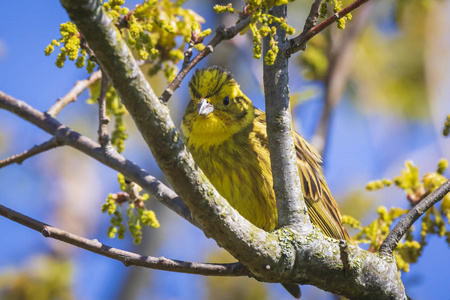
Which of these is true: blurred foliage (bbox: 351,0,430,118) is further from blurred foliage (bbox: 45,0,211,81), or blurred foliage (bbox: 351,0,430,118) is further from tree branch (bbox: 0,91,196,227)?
blurred foliage (bbox: 45,0,211,81)

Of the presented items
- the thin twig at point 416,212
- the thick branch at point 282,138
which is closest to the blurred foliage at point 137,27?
the thick branch at point 282,138

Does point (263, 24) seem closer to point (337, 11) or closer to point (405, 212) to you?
point (337, 11)

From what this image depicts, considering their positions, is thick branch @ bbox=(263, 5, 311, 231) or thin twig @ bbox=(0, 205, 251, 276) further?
thick branch @ bbox=(263, 5, 311, 231)

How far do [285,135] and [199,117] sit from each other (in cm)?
144

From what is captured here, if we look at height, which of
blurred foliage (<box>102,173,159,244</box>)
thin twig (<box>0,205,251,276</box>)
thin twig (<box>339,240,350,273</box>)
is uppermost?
blurred foliage (<box>102,173,159,244</box>)

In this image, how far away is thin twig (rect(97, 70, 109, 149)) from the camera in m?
2.60

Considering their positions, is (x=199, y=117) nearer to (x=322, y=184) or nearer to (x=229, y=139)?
(x=229, y=139)

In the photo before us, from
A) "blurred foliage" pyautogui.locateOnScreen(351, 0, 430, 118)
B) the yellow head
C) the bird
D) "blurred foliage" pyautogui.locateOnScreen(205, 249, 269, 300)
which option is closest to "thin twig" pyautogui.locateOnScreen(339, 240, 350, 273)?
the bird

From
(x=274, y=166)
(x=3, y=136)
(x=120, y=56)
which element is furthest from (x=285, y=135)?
(x=3, y=136)

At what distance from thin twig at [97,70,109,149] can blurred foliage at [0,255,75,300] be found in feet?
10.2

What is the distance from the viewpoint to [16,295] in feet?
17.8

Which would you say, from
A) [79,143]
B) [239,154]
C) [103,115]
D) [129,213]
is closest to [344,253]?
[129,213]

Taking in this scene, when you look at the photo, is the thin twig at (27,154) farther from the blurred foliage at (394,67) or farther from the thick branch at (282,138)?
the blurred foliage at (394,67)

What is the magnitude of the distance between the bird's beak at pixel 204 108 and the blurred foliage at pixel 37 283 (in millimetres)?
2863
